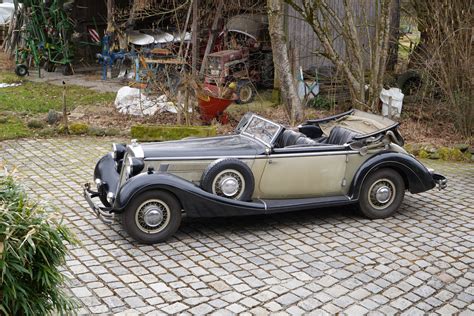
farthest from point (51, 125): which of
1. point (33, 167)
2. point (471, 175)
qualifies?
point (471, 175)

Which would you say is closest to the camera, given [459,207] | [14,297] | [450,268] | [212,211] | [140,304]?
[14,297]

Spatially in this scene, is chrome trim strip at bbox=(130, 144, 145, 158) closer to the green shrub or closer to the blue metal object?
the green shrub

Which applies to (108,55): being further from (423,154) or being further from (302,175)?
(302,175)

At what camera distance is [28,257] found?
4.35m

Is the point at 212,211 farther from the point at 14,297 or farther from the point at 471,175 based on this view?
the point at 471,175

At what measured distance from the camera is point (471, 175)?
1059 cm

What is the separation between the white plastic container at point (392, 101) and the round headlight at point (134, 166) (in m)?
7.71

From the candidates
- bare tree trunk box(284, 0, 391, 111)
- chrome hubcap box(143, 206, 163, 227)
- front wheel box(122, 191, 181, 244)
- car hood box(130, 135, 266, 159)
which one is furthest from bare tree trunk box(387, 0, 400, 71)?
chrome hubcap box(143, 206, 163, 227)

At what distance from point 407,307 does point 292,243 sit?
1.75 metres

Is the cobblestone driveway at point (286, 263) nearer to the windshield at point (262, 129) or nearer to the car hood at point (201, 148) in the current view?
the car hood at point (201, 148)

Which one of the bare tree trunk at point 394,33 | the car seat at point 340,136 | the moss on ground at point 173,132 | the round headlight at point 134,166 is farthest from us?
the bare tree trunk at point 394,33

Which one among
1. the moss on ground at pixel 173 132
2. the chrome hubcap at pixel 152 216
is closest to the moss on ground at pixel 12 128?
the moss on ground at pixel 173 132

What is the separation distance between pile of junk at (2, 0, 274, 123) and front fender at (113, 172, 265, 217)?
5.06m

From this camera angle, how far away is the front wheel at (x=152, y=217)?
710cm
